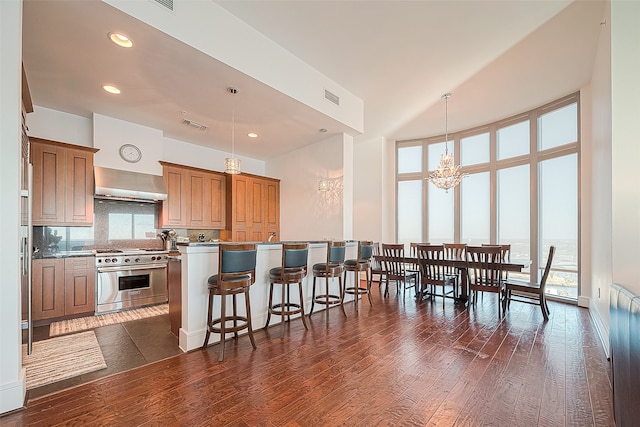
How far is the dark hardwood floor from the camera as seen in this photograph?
181cm

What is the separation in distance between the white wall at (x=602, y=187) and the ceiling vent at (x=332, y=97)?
10.0 ft

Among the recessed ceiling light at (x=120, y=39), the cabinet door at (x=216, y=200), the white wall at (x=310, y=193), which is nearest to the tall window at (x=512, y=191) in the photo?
the white wall at (x=310, y=193)

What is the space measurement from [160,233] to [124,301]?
1.39 meters

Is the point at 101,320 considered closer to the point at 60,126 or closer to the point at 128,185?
the point at 128,185

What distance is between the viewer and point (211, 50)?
277 centimetres

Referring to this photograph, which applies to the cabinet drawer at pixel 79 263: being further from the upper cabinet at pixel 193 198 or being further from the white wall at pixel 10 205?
the white wall at pixel 10 205

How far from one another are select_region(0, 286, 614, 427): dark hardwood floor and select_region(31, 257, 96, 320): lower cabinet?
87.1 inches

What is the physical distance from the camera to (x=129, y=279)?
4297 millimetres

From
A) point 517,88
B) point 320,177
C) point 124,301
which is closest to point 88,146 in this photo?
point 124,301

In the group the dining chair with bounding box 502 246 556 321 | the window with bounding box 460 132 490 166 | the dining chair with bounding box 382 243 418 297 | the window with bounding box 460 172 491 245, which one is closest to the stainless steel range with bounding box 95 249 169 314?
the dining chair with bounding box 382 243 418 297

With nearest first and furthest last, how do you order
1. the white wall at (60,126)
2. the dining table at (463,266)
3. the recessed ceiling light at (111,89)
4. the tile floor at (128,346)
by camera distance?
the tile floor at (128,346) < the recessed ceiling light at (111,89) < the dining table at (463,266) < the white wall at (60,126)

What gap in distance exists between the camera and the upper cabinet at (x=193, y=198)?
5156 millimetres

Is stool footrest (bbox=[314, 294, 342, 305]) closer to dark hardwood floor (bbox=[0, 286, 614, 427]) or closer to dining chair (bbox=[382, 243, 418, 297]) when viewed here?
dark hardwood floor (bbox=[0, 286, 614, 427])

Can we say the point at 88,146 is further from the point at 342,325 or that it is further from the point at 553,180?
the point at 553,180
